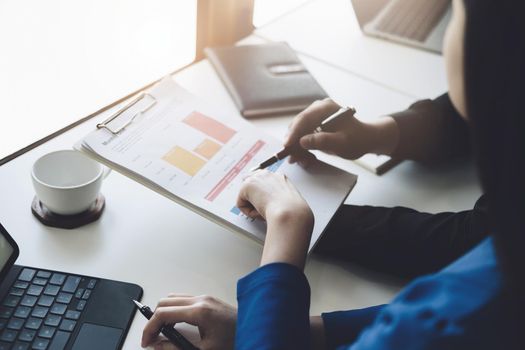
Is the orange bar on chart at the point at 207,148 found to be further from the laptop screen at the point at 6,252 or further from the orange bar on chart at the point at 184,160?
the laptop screen at the point at 6,252

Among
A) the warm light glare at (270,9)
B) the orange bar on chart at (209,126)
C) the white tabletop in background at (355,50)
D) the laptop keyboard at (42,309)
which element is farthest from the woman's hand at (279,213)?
the warm light glare at (270,9)

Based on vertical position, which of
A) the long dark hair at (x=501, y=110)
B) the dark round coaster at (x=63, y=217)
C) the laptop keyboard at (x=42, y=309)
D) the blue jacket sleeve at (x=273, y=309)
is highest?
the long dark hair at (x=501, y=110)

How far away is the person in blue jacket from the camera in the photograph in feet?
1.23

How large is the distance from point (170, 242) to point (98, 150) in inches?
7.0

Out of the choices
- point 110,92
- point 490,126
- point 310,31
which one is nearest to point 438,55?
point 310,31

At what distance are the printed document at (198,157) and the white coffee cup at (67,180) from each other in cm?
5

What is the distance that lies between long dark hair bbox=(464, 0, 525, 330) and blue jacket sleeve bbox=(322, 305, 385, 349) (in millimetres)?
311

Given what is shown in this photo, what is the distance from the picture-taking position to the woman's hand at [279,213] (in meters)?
0.67

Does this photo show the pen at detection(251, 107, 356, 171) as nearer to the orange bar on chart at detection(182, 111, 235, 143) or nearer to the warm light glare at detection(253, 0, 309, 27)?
the orange bar on chart at detection(182, 111, 235, 143)

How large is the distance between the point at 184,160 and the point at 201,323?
296 mm

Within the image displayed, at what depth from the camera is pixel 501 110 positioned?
1.23 feet

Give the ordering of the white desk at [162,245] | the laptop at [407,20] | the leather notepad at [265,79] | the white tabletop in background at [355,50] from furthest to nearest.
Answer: the laptop at [407,20] < the white tabletop in background at [355,50] < the leather notepad at [265,79] < the white desk at [162,245]

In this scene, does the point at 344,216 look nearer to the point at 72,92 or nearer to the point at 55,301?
the point at 55,301

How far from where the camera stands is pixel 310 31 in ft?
4.71
